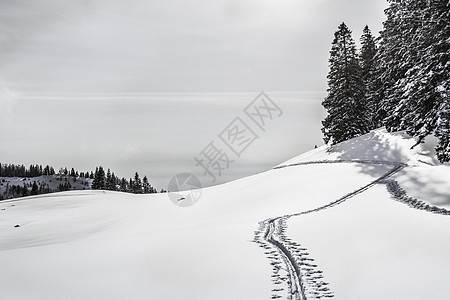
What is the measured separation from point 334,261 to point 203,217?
13318 mm

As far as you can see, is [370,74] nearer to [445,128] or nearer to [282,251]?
[445,128]

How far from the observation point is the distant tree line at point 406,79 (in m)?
18.0

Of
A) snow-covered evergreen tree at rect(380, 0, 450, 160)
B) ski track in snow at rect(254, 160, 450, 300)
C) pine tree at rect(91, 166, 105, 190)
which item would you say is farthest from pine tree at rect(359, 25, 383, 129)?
pine tree at rect(91, 166, 105, 190)

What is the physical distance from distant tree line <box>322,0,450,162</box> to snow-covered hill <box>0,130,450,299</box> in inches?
129

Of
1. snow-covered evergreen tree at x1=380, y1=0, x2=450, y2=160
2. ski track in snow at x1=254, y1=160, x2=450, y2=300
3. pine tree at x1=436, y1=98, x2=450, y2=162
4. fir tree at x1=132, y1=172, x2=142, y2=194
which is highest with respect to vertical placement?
fir tree at x1=132, y1=172, x2=142, y2=194

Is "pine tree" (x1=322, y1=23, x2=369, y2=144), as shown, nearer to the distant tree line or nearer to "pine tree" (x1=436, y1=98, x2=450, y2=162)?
the distant tree line

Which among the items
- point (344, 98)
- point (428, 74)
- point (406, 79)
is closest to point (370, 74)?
point (344, 98)

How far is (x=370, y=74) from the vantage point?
141 ft

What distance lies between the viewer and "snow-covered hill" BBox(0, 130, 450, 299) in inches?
282

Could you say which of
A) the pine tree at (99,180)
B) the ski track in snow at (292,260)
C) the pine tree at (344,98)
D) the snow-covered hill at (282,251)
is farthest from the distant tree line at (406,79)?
the pine tree at (99,180)

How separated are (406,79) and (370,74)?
2433 centimetres

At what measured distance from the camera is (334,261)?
8.63 metres

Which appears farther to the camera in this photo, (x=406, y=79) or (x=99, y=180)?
(x=99, y=180)

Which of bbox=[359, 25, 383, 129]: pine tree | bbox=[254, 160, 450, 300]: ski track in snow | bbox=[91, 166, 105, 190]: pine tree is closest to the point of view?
bbox=[254, 160, 450, 300]: ski track in snow
